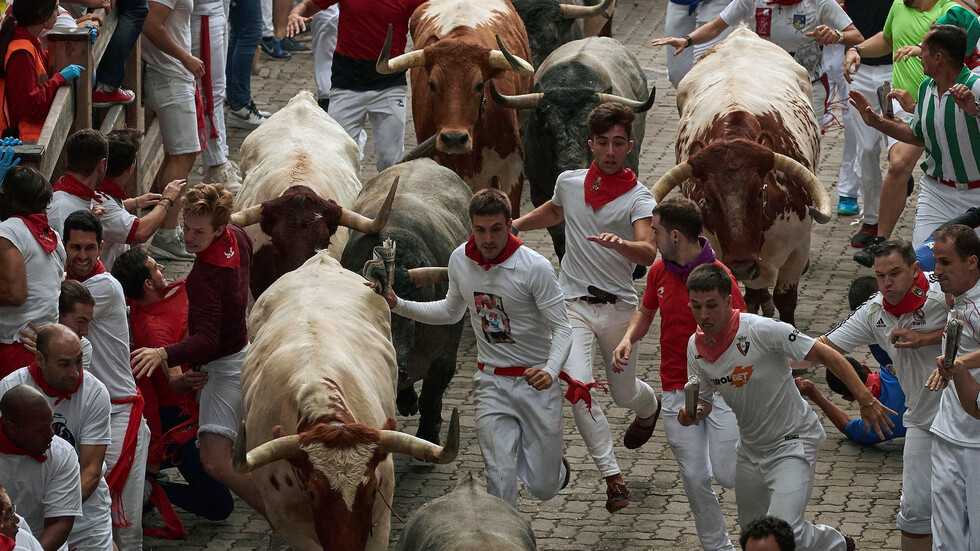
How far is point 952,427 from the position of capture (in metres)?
6.86

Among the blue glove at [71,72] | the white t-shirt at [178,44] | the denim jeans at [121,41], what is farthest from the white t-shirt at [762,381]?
the white t-shirt at [178,44]

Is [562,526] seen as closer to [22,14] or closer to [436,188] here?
[436,188]

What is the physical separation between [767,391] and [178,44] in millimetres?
6829

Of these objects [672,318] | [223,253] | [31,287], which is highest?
[31,287]

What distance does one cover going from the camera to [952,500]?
689 cm

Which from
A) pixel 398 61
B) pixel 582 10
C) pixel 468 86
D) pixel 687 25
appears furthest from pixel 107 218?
pixel 687 25

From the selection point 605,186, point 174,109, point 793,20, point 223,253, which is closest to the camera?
point 223,253

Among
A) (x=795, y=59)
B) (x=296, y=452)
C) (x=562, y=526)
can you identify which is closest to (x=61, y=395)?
(x=296, y=452)

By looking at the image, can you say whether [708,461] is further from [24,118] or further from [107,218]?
[24,118]

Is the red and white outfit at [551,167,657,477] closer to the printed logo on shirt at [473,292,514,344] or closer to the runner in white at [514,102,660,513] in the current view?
the runner in white at [514,102,660,513]

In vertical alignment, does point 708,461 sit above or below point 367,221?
below

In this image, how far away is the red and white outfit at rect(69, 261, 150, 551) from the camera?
7480 millimetres

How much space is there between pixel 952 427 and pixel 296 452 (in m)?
3.12

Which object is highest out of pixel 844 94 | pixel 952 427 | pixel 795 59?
pixel 952 427
